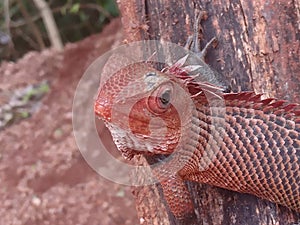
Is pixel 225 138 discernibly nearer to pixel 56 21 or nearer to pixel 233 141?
pixel 233 141

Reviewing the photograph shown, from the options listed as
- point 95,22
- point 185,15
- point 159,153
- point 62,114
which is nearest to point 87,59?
point 62,114

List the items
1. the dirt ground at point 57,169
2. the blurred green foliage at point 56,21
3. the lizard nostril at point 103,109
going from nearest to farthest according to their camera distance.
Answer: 1. the lizard nostril at point 103,109
2. the dirt ground at point 57,169
3. the blurred green foliage at point 56,21

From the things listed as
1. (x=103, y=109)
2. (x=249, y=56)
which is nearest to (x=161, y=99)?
(x=103, y=109)

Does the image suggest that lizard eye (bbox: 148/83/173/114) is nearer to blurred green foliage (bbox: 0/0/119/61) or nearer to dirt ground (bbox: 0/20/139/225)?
dirt ground (bbox: 0/20/139/225)

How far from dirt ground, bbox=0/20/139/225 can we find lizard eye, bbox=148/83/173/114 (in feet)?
8.32

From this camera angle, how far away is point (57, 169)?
516 centimetres

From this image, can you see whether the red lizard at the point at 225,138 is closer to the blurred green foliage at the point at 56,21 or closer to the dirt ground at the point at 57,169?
the dirt ground at the point at 57,169

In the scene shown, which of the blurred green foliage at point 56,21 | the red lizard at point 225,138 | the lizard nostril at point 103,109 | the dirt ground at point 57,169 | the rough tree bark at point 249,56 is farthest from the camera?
the blurred green foliage at point 56,21

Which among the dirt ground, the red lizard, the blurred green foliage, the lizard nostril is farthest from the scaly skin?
the blurred green foliage

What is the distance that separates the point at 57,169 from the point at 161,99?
10.9ft

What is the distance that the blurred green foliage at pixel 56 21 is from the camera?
25.7 feet

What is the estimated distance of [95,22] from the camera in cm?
820

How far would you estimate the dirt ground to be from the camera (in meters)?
4.69

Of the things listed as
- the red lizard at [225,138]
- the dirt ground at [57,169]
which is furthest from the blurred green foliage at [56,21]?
the red lizard at [225,138]
